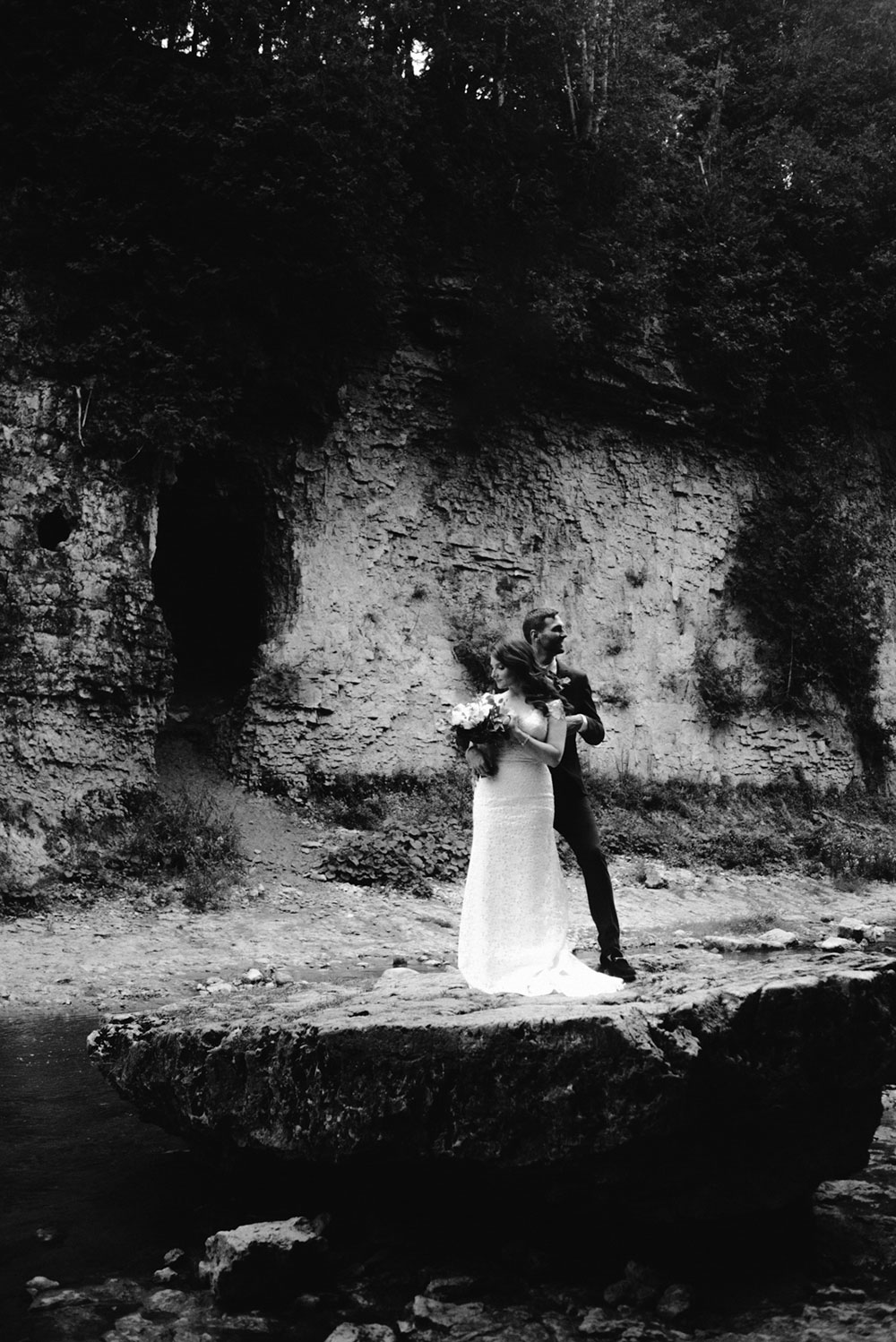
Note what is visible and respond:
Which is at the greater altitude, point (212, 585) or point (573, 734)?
point (212, 585)

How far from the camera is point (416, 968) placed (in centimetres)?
1026

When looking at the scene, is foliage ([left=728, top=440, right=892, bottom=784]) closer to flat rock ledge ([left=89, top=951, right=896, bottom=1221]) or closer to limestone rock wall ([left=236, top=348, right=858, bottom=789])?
limestone rock wall ([left=236, top=348, right=858, bottom=789])

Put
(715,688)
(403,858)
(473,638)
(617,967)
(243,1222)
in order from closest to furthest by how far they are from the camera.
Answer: (243,1222) → (617,967) → (403,858) → (473,638) → (715,688)

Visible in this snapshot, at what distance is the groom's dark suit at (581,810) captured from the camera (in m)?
6.27

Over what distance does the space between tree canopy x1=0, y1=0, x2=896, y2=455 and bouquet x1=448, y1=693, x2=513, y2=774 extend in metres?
9.11

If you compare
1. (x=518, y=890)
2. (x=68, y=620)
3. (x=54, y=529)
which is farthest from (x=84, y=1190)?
(x=54, y=529)

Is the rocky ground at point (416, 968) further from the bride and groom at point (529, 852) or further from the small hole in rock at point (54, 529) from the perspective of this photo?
the small hole in rock at point (54, 529)

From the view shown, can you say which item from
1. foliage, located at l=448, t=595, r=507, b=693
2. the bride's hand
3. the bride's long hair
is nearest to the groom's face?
the bride's long hair

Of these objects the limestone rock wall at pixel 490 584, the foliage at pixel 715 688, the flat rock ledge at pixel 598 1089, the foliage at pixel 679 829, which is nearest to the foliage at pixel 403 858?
the foliage at pixel 679 829

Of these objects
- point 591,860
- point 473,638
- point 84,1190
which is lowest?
point 84,1190

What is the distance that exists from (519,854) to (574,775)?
2.48 ft

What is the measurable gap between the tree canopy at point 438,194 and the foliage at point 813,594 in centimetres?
164

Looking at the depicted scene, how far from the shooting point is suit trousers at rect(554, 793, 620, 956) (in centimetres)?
614

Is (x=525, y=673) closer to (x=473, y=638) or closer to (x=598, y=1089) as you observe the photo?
(x=598, y=1089)
